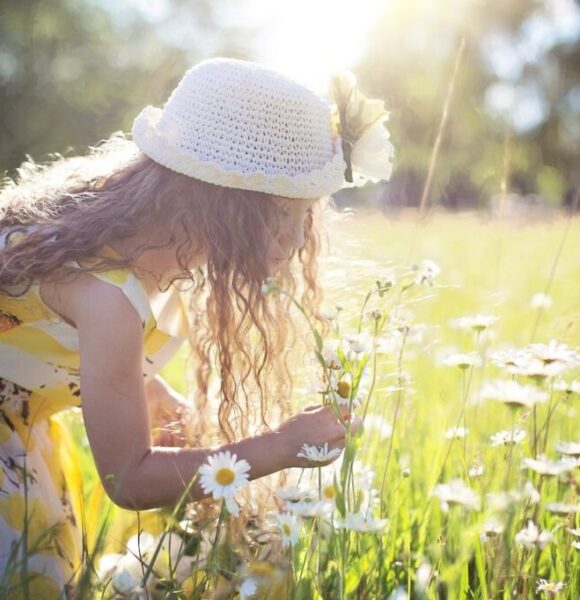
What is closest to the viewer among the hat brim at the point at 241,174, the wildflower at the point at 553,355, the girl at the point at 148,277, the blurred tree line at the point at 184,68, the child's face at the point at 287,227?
the wildflower at the point at 553,355

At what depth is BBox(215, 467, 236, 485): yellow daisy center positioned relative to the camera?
1179 millimetres

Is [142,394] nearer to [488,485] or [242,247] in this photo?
[242,247]

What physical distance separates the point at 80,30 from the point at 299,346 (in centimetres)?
1670

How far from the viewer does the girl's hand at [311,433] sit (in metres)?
1.41

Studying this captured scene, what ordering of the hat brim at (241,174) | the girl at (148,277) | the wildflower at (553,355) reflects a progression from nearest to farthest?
1. the wildflower at (553,355)
2. the girl at (148,277)
3. the hat brim at (241,174)

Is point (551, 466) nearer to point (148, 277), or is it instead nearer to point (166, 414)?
point (148, 277)

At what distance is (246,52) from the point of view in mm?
17156

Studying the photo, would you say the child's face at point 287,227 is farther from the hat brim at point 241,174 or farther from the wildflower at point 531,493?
the wildflower at point 531,493

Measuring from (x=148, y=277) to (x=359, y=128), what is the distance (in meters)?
0.47

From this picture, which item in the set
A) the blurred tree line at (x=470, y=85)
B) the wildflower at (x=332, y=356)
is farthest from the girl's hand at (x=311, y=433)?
the blurred tree line at (x=470, y=85)

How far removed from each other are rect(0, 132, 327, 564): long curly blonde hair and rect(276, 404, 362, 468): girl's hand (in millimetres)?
244

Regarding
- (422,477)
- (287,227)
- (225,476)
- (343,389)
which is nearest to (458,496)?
(343,389)

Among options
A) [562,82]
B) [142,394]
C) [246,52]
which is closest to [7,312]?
[142,394]

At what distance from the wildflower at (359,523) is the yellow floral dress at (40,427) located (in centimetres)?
54
